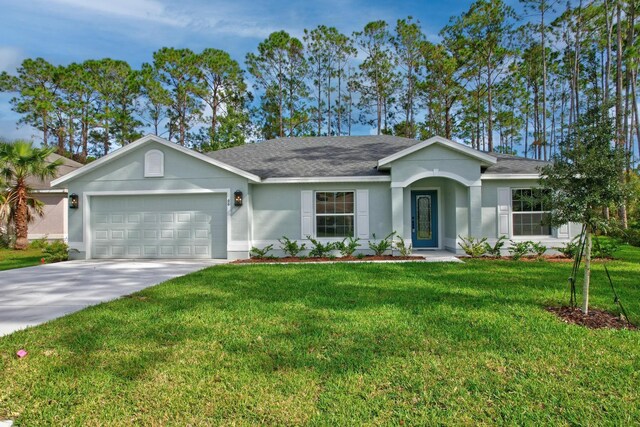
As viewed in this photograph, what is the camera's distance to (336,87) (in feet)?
101

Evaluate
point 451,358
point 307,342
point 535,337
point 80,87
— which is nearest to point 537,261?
point 535,337

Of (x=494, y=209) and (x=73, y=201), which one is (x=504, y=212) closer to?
(x=494, y=209)

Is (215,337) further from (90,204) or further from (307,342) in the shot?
(90,204)

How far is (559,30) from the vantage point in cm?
2386

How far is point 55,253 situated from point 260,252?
643 centimetres

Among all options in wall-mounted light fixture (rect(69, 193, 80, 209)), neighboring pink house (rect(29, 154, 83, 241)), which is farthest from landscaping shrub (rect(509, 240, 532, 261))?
neighboring pink house (rect(29, 154, 83, 241))

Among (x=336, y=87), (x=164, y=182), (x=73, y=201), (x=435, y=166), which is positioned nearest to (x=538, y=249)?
(x=435, y=166)

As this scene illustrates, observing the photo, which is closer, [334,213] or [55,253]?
[55,253]

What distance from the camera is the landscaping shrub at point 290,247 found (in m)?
11.3

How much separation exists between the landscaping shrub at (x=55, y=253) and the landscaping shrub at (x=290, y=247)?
682cm

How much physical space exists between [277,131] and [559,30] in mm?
21541

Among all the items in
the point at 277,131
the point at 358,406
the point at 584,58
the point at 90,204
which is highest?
the point at 584,58

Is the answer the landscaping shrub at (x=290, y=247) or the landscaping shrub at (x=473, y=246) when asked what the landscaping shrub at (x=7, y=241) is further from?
the landscaping shrub at (x=473, y=246)

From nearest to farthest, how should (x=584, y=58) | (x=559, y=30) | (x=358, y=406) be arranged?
1. (x=358, y=406)
2. (x=559, y=30)
3. (x=584, y=58)
